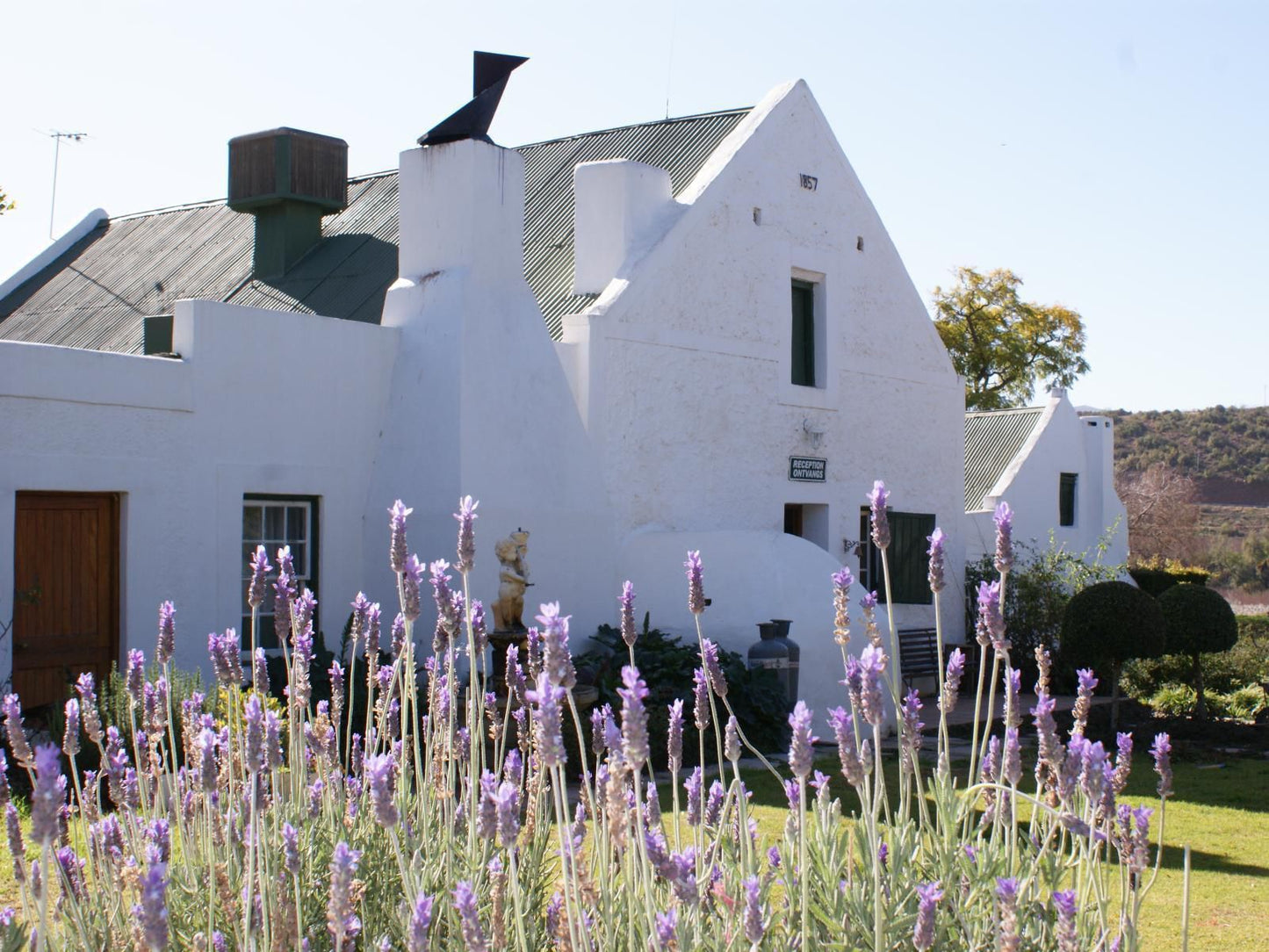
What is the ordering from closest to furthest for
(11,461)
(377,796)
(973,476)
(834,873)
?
1. (377,796)
2. (834,873)
3. (11,461)
4. (973,476)

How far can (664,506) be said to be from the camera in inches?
579

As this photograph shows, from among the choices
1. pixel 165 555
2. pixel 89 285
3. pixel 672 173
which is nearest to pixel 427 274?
pixel 165 555

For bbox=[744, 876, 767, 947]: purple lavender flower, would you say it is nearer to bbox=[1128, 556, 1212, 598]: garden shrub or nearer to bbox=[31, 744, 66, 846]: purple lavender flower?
bbox=[31, 744, 66, 846]: purple lavender flower

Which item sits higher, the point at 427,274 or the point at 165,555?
the point at 427,274

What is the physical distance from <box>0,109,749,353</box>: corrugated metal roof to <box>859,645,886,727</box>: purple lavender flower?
37.6 feet

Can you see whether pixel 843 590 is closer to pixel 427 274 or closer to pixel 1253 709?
pixel 427 274

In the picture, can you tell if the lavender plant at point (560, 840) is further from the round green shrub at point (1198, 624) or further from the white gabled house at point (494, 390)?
the round green shrub at point (1198, 624)

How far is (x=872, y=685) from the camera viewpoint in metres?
3.05

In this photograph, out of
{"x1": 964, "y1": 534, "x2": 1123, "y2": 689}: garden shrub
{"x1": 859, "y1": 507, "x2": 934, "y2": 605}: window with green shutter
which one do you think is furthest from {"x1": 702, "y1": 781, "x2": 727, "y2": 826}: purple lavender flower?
{"x1": 964, "y1": 534, "x2": 1123, "y2": 689}: garden shrub

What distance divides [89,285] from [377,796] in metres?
17.2

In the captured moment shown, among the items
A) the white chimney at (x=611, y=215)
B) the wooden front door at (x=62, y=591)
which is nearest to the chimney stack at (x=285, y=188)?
the white chimney at (x=611, y=215)

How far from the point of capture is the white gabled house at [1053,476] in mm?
23547

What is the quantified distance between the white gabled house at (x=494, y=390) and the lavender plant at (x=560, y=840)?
21.2 feet

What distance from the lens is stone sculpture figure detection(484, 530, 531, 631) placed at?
11.4 metres
